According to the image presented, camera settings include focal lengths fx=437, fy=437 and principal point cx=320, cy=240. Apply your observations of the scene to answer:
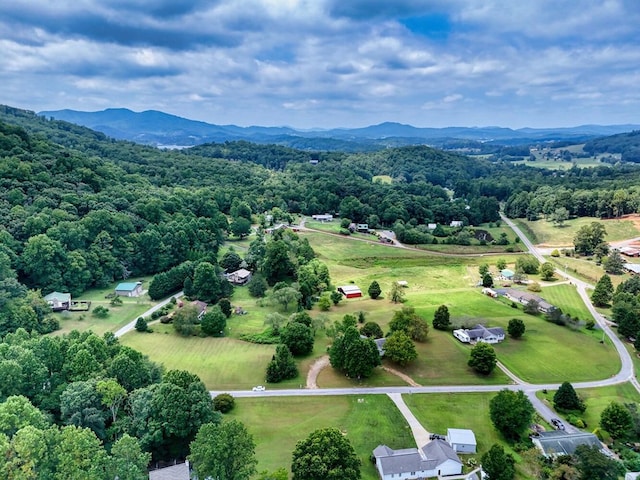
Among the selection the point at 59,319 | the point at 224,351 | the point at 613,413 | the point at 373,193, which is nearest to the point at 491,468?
the point at 613,413

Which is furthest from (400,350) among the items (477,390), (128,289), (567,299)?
(128,289)

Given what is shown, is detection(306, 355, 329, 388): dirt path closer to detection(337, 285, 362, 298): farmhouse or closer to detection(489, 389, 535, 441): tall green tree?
detection(489, 389, 535, 441): tall green tree

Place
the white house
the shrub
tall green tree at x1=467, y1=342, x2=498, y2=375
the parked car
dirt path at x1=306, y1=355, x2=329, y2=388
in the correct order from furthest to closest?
tall green tree at x1=467, y1=342, x2=498, y2=375, dirt path at x1=306, y1=355, x2=329, y2=388, the shrub, the parked car, the white house

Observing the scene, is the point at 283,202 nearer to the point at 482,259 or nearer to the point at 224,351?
the point at 482,259

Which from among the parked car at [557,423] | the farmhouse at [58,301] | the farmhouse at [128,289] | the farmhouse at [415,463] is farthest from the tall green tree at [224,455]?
the farmhouse at [128,289]

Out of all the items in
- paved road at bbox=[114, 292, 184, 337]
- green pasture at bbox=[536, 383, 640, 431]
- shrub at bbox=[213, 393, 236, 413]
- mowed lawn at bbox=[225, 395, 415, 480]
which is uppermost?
shrub at bbox=[213, 393, 236, 413]

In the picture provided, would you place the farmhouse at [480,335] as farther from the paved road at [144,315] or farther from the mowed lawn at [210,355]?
the paved road at [144,315]

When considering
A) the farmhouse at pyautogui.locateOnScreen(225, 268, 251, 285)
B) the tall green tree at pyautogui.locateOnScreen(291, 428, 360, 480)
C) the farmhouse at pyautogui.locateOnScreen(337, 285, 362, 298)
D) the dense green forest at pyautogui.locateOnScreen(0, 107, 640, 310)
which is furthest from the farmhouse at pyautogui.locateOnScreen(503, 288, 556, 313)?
the tall green tree at pyautogui.locateOnScreen(291, 428, 360, 480)
